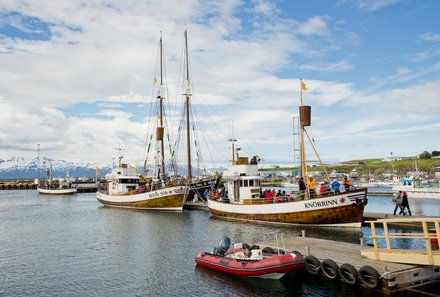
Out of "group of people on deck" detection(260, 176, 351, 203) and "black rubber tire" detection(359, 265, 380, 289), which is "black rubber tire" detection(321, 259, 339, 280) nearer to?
"black rubber tire" detection(359, 265, 380, 289)

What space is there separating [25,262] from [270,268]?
15955 mm

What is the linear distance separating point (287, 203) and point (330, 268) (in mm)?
16524

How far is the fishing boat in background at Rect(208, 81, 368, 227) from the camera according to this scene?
99.6 feet

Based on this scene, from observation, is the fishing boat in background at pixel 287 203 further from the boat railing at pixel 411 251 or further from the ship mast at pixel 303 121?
the boat railing at pixel 411 251

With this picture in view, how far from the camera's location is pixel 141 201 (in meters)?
53.2

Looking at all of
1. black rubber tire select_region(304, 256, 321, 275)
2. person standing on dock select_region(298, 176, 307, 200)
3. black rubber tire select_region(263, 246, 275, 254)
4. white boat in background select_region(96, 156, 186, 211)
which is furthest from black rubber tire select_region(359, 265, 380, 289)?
white boat in background select_region(96, 156, 186, 211)

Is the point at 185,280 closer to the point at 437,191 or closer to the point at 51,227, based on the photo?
the point at 51,227

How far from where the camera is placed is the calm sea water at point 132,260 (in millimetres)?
17312

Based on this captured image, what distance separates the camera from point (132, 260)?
23359 mm

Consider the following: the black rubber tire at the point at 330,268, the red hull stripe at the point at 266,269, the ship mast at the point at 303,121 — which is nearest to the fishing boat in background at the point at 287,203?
the ship mast at the point at 303,121

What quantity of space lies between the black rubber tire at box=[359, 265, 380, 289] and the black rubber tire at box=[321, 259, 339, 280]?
1322mm

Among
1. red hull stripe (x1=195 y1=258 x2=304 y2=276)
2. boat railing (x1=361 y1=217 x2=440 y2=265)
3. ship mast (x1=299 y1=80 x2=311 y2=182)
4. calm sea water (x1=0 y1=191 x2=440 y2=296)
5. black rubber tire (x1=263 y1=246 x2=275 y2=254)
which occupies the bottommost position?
calm sea water (x1=0 y1=191 x2=440 y2=296)

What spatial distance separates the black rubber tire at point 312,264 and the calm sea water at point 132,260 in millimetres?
413

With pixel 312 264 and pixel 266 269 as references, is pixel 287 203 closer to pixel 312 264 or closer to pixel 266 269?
pixel 312 264
